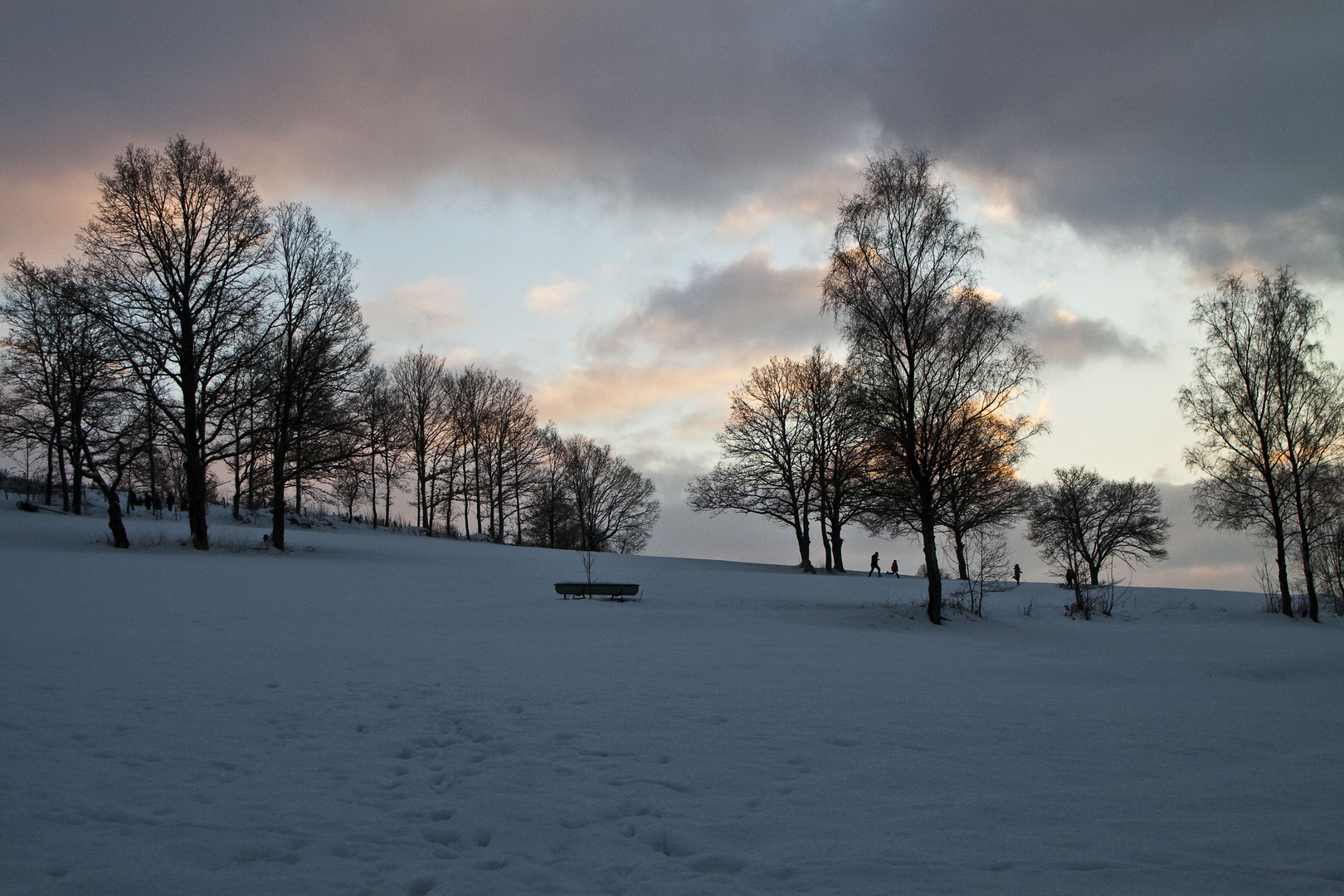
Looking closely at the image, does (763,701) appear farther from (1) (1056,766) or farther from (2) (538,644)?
(2) (538,644)

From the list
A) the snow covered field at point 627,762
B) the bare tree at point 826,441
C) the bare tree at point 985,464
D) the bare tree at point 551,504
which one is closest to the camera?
the snow covered field at point 627,762

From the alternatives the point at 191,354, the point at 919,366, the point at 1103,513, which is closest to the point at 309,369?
the point at 191,354

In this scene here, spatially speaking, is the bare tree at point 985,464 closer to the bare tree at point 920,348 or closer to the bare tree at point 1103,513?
the bare tree at point 920,348

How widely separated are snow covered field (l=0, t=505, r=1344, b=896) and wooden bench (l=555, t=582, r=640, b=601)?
224 inches

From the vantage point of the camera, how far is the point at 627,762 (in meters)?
6.48

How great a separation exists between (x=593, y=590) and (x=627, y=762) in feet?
45.4

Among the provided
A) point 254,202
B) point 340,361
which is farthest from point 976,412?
point 254,202

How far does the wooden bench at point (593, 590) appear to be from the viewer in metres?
20.2

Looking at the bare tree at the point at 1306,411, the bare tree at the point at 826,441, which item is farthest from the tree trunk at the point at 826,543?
the bare tree at the point at 1306,411

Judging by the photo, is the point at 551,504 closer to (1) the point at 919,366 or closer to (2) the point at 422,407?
(2) the point at 422,407

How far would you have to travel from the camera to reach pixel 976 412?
19.7 m

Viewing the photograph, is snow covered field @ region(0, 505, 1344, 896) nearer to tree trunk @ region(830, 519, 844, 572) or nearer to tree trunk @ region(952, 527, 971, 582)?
tree trunk @ region(952, 527, 971, 582)

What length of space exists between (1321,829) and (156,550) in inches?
1190

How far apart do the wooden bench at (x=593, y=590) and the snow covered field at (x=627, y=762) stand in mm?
5682
